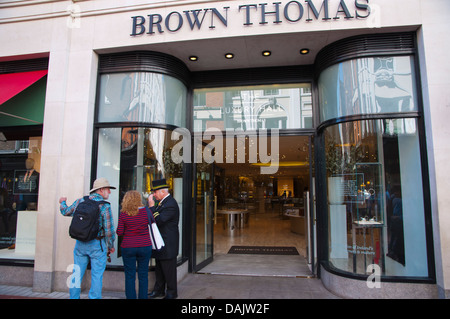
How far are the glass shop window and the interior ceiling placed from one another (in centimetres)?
248

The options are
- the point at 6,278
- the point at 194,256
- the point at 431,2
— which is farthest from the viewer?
the point at 194,256

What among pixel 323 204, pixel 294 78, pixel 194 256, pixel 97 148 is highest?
pixel 294 78

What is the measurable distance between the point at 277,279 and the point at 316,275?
27.1 inches

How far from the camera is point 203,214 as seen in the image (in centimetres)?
564

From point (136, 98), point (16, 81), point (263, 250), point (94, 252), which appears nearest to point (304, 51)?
point (136, 98)

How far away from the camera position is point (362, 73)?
426cm

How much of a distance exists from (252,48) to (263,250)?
4.92 metres

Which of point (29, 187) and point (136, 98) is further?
point (29, 187)

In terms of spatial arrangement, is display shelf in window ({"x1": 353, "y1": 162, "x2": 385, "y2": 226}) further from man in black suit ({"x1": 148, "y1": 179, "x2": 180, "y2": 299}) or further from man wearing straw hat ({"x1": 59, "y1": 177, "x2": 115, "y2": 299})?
man wearing straw hat ({"x1": 59, "y1": 177, "x2": 115, "y2": 299})

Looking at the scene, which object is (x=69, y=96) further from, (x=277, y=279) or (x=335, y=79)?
(x=277, y=279)

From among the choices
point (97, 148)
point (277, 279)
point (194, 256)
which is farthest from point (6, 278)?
point (277, 279)

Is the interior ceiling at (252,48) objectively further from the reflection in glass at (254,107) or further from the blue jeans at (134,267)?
the blue jeans at (134,267)

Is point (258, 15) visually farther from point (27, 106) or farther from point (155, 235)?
point (27, 106)
